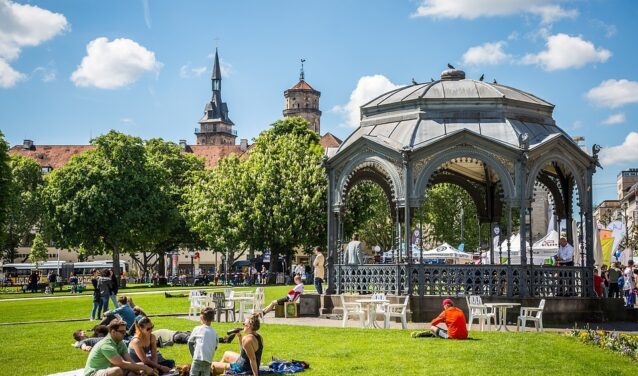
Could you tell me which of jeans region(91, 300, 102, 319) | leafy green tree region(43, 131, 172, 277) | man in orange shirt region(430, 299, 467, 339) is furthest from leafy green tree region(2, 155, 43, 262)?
man in orange shirt region(430, 299, 467, 339)

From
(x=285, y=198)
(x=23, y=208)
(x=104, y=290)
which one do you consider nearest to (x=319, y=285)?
Result: (x=104, y=290)

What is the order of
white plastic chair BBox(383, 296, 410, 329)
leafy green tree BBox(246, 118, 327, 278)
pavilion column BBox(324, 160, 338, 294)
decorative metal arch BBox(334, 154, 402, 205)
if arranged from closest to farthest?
white plastic chair BBox(383, 296, 410, 329)
decorative metal arch BBox(334, 154, 402, 205)
pavilion column BBox(324, 160, 338, 294)
leafy green tree BBox(246, 118, 327, 278)

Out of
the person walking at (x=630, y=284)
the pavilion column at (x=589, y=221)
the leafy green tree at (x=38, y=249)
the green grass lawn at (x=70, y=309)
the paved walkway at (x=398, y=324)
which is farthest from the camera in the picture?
the leafy green tree at (x=38, y=249)

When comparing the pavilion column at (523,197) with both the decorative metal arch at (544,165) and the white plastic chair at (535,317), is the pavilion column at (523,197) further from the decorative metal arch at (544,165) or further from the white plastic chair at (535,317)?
the white plastic chair at (535,317)

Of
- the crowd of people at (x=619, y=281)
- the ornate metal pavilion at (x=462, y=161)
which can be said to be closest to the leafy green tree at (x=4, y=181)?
the ornate metal pavilion at (x=462, y=161)

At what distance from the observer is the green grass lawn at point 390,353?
15297 mm

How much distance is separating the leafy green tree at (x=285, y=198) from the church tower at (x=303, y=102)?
102 metres

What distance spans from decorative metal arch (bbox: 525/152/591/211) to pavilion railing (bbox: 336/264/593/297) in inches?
86.0

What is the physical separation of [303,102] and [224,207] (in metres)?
105

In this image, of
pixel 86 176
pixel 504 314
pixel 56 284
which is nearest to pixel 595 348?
pixel 504 314

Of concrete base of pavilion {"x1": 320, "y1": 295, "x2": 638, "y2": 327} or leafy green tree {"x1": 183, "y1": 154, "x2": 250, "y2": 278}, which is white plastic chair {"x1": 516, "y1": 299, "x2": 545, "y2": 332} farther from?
leafy green tree {"x1": 183, "y1": 154, "x2": 250, "y2": 278}

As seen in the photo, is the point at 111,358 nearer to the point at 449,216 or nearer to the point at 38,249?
the point at 449,216

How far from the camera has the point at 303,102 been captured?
546ft

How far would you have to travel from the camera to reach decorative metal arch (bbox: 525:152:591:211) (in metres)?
25.4
